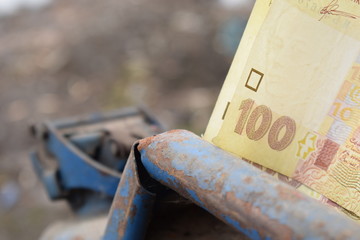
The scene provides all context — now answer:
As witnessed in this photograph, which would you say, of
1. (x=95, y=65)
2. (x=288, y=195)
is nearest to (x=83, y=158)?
(x=288, y=195)

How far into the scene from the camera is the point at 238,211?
73 centimetres

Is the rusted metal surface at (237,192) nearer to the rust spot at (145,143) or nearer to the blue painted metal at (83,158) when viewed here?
the rust spot at (145,143)

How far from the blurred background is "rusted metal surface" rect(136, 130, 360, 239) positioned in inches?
103

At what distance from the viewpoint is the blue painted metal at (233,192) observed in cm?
66

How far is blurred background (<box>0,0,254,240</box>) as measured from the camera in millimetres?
3795

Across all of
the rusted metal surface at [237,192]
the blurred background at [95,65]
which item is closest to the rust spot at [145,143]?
the rusted metal surface at [237,192]

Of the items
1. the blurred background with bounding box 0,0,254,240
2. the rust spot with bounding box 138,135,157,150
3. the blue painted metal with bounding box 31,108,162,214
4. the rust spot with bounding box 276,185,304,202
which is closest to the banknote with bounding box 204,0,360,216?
the rust spot with bounding box 138,135,157,150

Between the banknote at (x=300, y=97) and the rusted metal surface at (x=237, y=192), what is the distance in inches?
5.3

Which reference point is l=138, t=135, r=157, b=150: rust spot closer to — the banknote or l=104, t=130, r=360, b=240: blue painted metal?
l=104, t=130, r=360, b=240: blue painted metal

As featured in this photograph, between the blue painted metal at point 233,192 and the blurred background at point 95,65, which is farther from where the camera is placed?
the blurred background at point 95,65

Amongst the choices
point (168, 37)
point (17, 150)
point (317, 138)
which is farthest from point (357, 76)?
point (168, 37)

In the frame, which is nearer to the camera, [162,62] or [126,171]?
[126,171]

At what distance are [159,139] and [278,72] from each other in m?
0.24

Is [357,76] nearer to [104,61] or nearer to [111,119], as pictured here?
[111,119]
